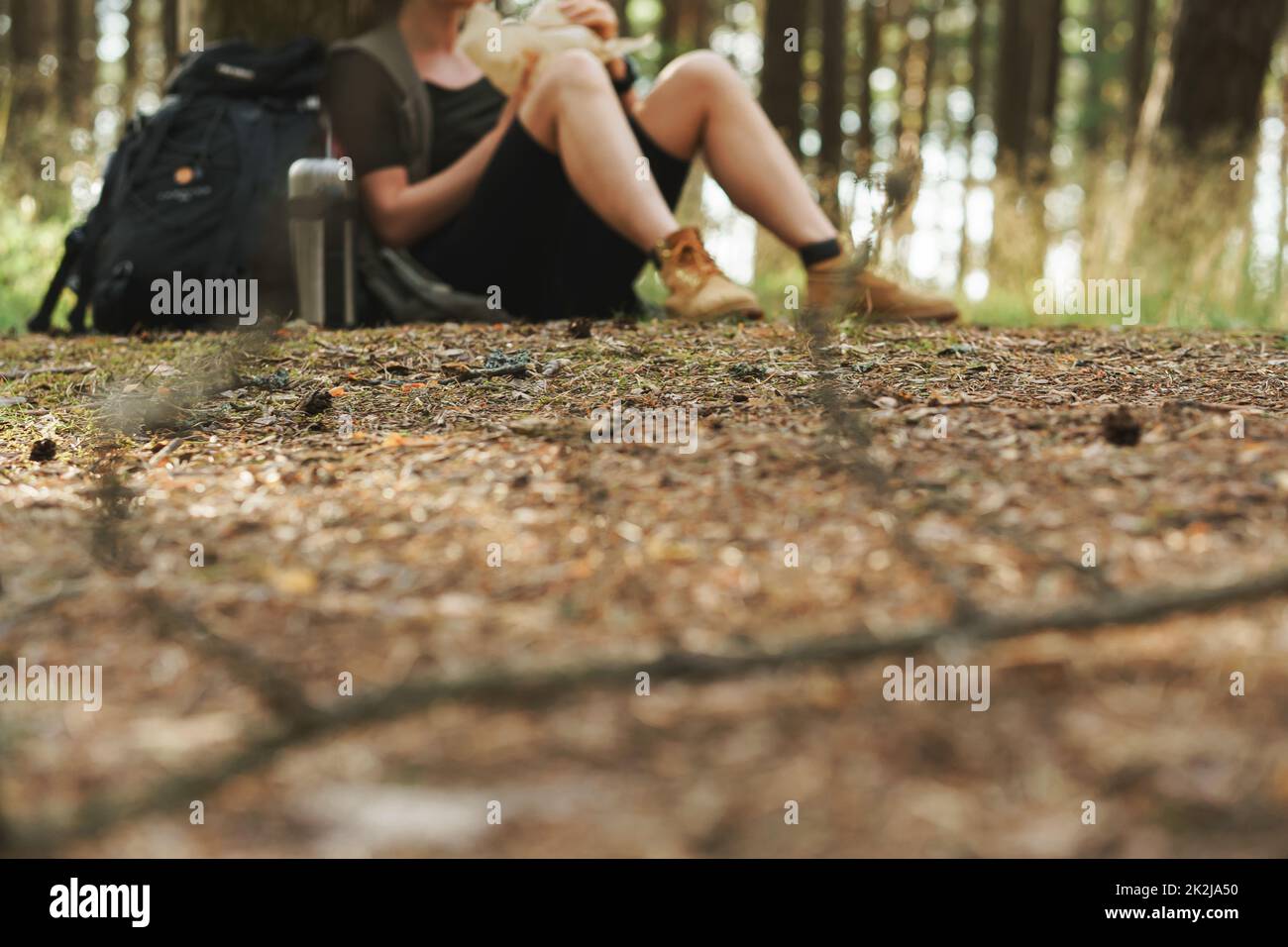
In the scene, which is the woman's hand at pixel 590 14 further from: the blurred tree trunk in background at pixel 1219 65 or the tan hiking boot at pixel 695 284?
the blurred tree trunk in background at pixel 1219 65

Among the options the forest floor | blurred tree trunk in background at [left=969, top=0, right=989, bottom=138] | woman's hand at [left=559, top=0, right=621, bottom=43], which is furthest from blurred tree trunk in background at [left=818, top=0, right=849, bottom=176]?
the forest floor

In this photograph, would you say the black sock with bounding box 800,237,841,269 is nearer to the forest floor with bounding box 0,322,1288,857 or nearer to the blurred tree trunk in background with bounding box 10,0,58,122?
the forest floor with bounding box 0,322,1288,857

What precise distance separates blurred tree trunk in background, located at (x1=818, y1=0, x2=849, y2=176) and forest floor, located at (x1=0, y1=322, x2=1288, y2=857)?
8137mm

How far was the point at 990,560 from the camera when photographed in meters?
1.77

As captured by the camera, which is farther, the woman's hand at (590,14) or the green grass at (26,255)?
the green grass at (26,255)

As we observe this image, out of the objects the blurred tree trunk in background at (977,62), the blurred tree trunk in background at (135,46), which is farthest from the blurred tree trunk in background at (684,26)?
the blurred tree trunk in background at (135,46)

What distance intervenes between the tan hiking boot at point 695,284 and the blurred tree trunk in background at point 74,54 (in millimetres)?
8691

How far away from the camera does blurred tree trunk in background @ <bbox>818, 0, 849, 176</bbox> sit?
10.6 meters

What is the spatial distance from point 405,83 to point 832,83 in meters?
7.80

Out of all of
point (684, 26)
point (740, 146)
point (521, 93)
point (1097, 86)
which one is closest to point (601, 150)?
point (740, 146)

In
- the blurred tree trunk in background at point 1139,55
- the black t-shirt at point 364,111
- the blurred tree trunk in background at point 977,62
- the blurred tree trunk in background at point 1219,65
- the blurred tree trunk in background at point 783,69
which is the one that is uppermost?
the blurred tree trunk in background at point 977,62

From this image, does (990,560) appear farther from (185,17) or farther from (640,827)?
(185,17)

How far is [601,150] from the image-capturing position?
3645mm

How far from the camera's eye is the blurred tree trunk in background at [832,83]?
34.7 feet
